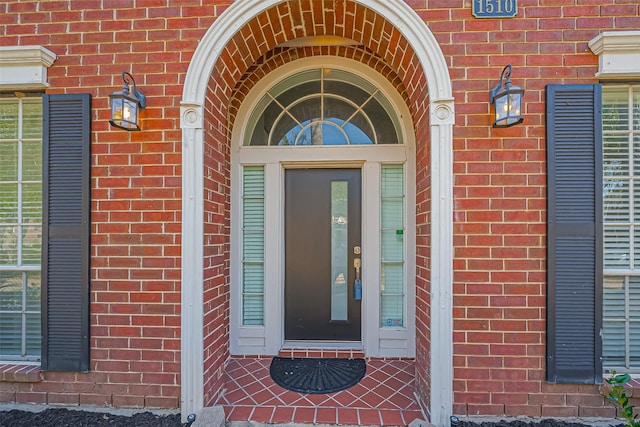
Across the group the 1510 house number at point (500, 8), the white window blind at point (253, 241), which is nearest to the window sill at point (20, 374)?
the white window blind at point (253, 241)

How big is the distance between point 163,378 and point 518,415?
279cm

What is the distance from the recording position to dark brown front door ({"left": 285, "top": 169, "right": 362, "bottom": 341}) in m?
3.52

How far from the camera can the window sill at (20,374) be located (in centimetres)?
257

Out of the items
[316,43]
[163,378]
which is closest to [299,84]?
[316,43]

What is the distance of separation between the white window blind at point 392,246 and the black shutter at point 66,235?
8.93 feet

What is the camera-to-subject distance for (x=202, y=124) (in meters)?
2.50

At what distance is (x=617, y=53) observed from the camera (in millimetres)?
2346

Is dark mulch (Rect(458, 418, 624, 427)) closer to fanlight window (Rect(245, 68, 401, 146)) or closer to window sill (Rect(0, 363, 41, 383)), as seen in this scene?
fanlight window (Rect(245, 68, 401, 146))

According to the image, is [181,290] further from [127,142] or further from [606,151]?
[606,151]

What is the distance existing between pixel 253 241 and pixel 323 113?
1.62m

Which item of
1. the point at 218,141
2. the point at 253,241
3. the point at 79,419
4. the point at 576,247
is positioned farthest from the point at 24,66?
the point at 576,247

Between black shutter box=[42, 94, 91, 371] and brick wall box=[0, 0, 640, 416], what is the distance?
3.2 inches

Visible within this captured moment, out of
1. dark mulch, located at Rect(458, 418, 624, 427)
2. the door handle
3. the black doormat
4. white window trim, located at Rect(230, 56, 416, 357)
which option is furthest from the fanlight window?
dark mulch, located at Rect(458, 418, 624, 427)

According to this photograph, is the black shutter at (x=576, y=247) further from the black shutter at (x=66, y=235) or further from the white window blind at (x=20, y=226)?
the white window blind at (x=20, y=226)
